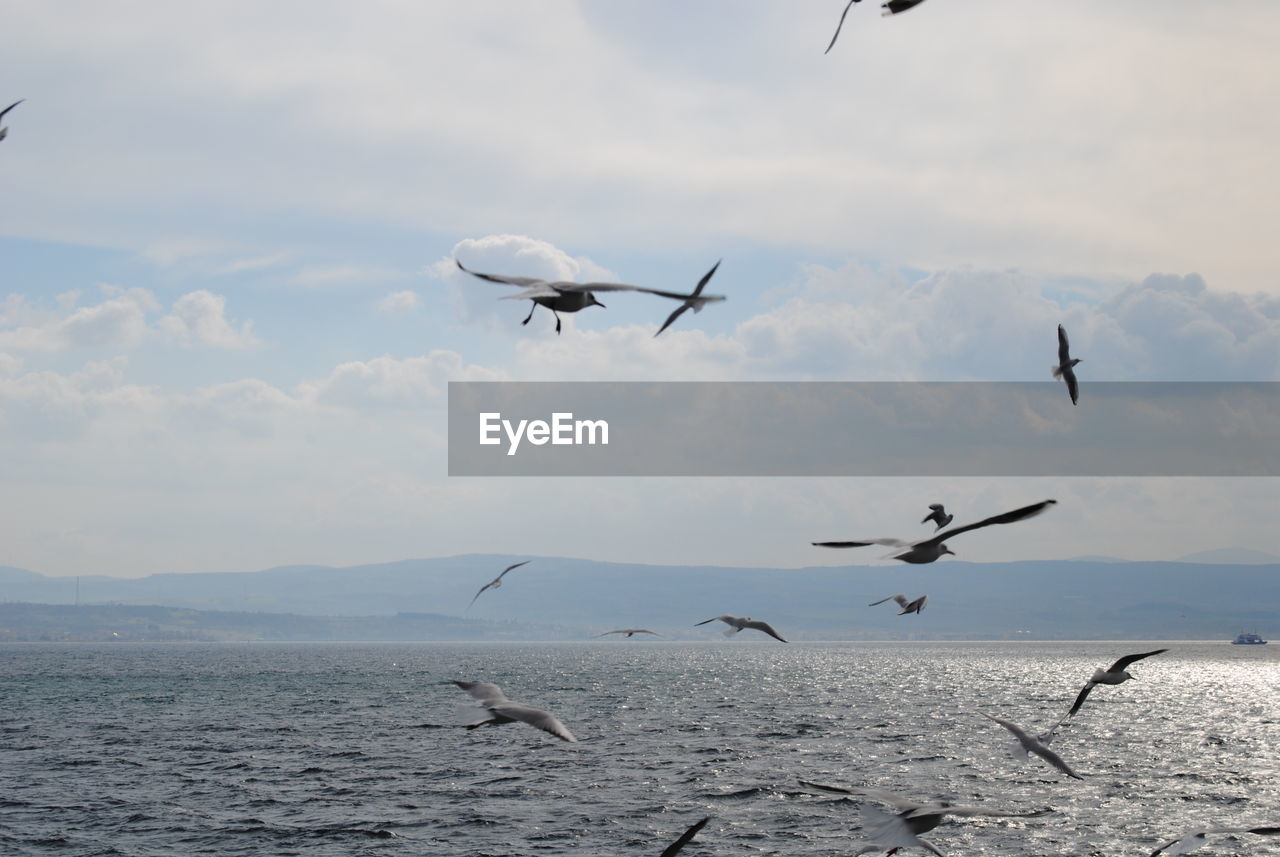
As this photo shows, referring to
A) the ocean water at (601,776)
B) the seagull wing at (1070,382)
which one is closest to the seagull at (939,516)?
the seagull wing at (1070,382)

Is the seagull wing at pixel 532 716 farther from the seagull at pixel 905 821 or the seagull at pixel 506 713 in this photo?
the seagull at pixel 905 821

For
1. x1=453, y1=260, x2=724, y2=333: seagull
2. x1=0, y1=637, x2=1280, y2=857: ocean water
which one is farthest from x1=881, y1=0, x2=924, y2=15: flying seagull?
x1=0, y1=637, x2=1280, y2=857: ocean water

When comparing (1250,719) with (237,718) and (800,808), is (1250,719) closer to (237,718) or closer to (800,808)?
(800,808)

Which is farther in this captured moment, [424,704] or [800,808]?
[424,704]

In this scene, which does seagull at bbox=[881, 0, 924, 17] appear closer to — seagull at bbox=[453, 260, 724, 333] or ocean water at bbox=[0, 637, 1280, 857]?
seagull at bbox=[453, 260, 724, 333]

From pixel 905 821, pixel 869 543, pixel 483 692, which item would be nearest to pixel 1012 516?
pixel 869 543

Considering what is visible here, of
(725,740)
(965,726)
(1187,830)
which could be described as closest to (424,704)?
(725,740)
